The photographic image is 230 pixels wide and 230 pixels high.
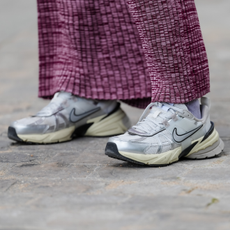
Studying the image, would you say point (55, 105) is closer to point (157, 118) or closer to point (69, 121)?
point (69, 121)

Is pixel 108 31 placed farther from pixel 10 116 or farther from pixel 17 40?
pixel 17 40

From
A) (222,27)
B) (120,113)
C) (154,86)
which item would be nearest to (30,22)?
(222,27)

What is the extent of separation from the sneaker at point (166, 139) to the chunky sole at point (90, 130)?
0.44 m

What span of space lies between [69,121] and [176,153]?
58 centimetres

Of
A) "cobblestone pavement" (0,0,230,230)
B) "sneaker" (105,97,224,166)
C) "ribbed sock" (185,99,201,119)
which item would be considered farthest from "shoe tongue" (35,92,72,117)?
"ribbed sock" (185,99,201,119)

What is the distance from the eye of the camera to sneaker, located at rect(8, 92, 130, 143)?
5.94 feet

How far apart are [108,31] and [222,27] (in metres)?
3.76

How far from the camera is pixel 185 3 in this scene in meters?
1.46

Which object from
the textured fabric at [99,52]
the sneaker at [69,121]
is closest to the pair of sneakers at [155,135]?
the sneaker at [69,121]

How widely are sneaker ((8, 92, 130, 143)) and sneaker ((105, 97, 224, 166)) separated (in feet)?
1.45

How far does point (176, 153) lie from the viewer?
146cm

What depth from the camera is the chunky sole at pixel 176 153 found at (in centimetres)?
142

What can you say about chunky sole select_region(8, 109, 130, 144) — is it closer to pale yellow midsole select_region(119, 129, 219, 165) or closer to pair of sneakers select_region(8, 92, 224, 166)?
pair of sneakers select_region(8, 92, 224, 166)

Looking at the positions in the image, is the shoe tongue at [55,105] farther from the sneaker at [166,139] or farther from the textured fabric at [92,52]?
the sneaker at [166,139]
